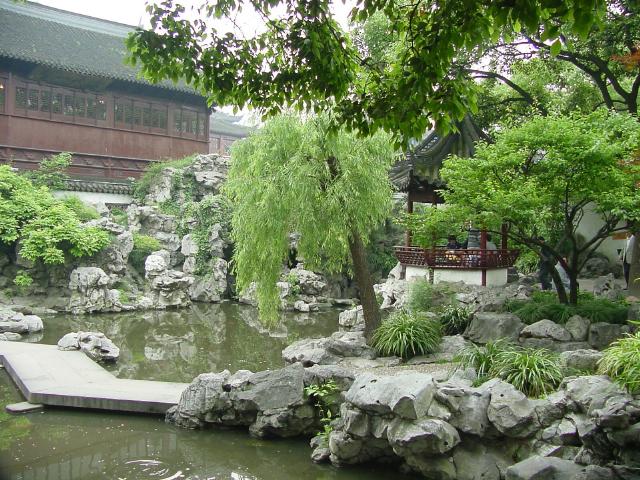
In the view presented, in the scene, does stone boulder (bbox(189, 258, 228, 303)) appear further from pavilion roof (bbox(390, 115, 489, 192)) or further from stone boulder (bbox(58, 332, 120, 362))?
pavilion roof (bbox(390, 115, 489, 192))

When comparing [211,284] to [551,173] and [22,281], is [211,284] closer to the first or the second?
[22,281]

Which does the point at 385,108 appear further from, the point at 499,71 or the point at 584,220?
the point at 584,220

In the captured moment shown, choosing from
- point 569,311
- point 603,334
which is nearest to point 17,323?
point 569,311

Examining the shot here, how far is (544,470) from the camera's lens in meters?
4.82

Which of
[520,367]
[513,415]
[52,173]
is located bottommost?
[513,415]

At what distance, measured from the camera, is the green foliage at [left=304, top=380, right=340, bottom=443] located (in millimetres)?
6859

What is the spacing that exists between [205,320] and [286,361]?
608 centimetres

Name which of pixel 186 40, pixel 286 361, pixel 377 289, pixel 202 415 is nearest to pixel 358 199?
pixel 286 361

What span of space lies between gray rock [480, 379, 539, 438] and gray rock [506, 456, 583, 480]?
0.56 meters

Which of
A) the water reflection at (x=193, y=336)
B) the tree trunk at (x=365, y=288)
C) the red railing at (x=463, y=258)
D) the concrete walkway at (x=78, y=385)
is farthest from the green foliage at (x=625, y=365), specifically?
the red railing at (x=463, y=258)

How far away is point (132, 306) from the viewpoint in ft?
56.3

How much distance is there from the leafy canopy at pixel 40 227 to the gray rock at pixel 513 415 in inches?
536

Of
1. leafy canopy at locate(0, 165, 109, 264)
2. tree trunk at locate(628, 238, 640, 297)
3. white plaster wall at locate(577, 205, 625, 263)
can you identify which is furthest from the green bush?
leafy canopy at locate(0, 165, 109, 264)

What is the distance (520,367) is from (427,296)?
5089mm
